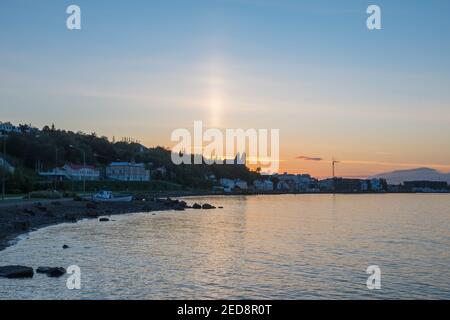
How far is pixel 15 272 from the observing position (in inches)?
940

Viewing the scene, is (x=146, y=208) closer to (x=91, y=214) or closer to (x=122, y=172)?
(x=91, y=214)

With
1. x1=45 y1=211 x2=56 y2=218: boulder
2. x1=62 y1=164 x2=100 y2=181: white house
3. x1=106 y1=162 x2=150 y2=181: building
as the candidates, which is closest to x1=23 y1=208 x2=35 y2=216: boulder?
x1=45 y1=211 x2=56 y2=218: boulder

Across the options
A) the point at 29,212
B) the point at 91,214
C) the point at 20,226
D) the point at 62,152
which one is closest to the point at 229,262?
the point at 20,226

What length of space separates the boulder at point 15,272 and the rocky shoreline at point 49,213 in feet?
31.9

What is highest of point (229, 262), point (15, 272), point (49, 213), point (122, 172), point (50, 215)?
point (122, 172)

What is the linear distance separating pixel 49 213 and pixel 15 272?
36.4 meters

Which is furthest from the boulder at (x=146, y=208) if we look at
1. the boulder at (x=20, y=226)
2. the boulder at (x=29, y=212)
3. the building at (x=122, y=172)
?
the building at (x=122, y=172)

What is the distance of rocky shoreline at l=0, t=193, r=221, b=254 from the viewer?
4388 centimetres

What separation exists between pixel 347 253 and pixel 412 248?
23.6 ft

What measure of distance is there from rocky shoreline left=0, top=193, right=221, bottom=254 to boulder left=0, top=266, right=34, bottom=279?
972 centimetres

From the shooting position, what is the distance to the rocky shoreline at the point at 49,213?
4388cm

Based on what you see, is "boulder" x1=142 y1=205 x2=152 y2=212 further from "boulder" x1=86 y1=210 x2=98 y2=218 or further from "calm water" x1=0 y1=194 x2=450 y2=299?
"calm water" x1=0 y1=194 x2=450 y2=299
